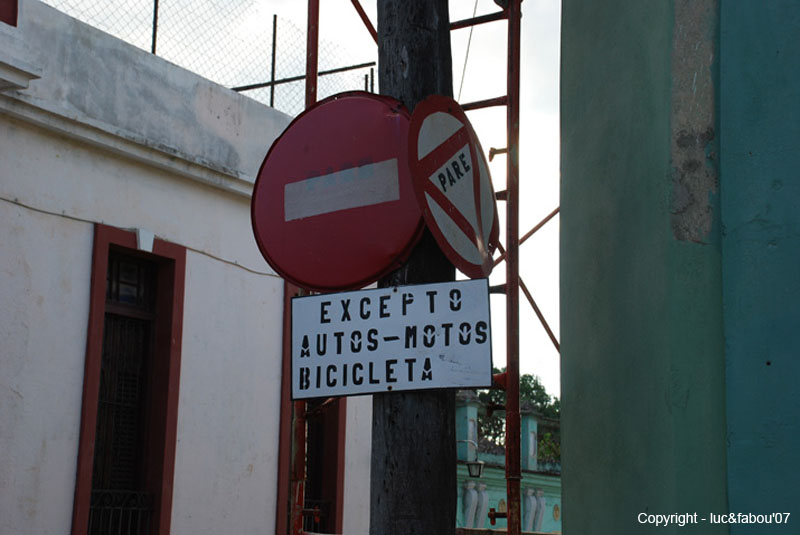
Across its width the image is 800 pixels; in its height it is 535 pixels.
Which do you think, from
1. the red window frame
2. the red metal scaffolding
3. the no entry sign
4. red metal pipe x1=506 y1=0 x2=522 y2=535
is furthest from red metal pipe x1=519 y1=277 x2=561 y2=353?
the red window frame

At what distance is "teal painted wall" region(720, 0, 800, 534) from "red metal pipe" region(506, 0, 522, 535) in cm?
158

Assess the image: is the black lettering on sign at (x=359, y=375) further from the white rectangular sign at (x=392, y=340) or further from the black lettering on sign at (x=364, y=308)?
the black lettering on sign at (x=364, y=308)

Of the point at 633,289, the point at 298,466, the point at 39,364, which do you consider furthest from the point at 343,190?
the point at 39,364

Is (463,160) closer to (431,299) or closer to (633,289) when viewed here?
(431,299)

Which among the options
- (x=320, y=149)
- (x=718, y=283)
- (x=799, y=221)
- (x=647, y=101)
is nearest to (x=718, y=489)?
(x=718, y=283)

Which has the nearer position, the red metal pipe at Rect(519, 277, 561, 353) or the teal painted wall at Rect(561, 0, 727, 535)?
the teal painted wall at Rect(561, 0, 727, 535)

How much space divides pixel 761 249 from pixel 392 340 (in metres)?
1.20

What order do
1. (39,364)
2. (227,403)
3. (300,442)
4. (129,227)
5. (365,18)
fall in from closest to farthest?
(300,442)
(365,18)
(39,364)
(129,227)
(227,403)

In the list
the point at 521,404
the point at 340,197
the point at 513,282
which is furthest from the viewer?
the point at 521,404

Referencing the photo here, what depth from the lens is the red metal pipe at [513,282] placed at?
4.78m

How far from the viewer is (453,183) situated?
3.47m

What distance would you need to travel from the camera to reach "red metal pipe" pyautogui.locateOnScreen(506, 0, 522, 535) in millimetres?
4781

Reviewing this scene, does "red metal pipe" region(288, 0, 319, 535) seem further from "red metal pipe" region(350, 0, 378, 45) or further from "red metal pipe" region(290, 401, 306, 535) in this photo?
"red metal pipe" region(350, 0, 378, 45)

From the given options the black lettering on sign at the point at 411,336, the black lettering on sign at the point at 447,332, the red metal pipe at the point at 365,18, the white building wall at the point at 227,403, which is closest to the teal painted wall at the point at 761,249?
the black lettering on sign at the point at 447,332
